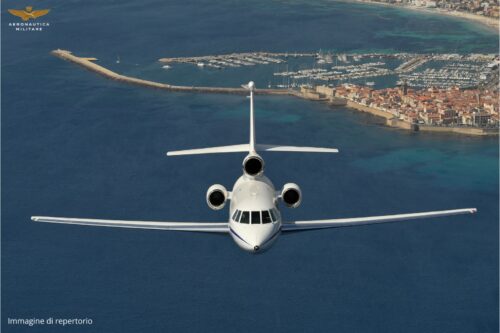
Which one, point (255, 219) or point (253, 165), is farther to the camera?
point (253, 165)

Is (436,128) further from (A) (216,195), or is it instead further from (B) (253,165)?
(A) (216,195)

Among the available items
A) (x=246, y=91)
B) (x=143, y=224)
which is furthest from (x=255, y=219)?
(x=246, y=91)

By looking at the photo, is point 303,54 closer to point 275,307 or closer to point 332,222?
point 275,307

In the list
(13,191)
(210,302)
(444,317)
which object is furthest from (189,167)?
(444,317)

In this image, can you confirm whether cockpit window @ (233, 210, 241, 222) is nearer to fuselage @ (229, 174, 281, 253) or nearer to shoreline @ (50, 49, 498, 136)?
fuselage @ (229, 174, 281, 253)

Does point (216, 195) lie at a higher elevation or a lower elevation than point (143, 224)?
higher

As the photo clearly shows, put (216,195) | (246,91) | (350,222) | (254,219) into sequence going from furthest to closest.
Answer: (246,91) < (216,195) < (350,222) < (254,219)
